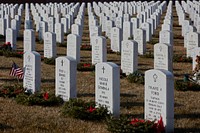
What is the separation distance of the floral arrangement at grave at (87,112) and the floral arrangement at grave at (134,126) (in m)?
0.74

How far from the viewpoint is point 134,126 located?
338 inches

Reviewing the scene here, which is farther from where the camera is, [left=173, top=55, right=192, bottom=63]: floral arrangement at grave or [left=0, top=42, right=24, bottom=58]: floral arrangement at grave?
[left=0, top=42, right=24, bottom=58]: floral arrangement at grave

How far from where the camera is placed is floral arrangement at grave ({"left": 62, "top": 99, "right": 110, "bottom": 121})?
9.69 metres

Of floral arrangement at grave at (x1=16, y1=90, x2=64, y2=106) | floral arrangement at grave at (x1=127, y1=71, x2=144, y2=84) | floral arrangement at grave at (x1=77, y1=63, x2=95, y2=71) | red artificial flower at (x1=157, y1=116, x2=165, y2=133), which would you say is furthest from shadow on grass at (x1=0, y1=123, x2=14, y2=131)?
floral arrangement at grave at (x1=77, y1=63, x2=95, y2=71)

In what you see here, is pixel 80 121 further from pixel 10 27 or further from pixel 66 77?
pixel 10 27

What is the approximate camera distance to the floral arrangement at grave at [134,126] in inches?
336

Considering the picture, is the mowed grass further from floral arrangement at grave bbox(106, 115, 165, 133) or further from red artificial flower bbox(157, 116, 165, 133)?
red artificial flower bbox(157, 116, 165, 133)

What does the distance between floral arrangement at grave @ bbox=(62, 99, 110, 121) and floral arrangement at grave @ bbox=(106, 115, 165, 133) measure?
74 centimetres

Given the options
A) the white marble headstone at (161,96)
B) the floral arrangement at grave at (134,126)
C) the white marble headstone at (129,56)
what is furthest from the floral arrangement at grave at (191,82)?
the floral arrangement at grave at (134,126)

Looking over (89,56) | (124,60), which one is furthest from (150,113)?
(89,56)

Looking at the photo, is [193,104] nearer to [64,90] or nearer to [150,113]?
[150,113]

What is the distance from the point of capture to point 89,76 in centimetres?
1403

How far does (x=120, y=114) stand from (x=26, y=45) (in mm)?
7840

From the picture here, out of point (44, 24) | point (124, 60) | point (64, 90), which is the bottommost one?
point (64, 90)
